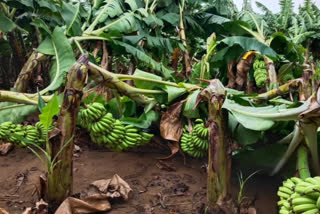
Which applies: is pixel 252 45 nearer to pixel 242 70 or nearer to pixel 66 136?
pixel 242 70

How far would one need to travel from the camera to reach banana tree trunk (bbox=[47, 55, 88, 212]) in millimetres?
1250

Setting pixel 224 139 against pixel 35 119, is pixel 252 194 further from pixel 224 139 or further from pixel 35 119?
pixel 35 119

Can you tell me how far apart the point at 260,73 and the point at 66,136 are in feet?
5.36

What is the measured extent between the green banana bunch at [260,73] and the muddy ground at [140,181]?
0.87 meters

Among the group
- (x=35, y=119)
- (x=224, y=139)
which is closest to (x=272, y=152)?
(x=224, y=139)

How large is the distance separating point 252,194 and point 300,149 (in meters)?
0.35

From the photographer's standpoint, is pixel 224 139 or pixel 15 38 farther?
pixel 15 38

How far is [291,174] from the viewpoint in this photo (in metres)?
1.40

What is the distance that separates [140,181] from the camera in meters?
1.64

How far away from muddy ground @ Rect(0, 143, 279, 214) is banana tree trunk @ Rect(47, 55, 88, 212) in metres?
0.22

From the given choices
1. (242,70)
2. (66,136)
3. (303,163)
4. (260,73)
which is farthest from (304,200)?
(260,73)

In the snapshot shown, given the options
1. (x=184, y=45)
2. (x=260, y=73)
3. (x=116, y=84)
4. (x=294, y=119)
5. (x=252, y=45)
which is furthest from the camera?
(x=184, y=45)

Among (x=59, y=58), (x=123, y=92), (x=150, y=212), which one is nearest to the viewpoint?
(x=150, y=212)

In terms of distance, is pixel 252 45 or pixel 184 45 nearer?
pixel 252 45
